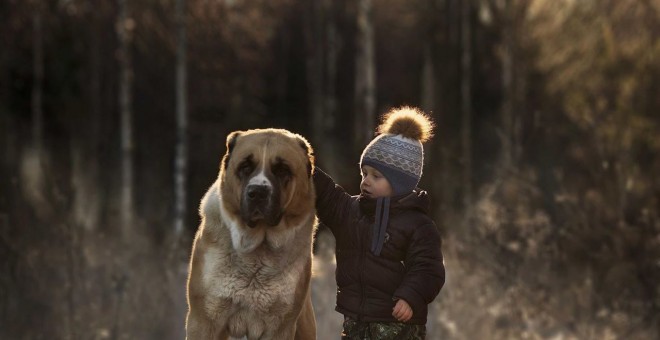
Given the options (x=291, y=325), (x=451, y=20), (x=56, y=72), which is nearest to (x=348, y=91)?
(x=451, y=20)

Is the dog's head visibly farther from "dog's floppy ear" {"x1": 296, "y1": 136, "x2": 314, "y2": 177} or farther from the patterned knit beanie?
the patterned knit beanie

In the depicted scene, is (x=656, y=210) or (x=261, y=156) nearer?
(x=261, y=156)

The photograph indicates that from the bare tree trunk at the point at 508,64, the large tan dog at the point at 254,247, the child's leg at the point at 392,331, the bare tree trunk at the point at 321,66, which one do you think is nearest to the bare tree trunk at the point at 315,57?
the bare tree trunk at the point at 321,66

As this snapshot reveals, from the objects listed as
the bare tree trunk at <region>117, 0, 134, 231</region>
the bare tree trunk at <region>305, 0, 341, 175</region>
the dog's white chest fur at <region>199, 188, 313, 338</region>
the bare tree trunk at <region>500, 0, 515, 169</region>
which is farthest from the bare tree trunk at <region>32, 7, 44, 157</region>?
the dog's white chest fur at <region>199, 188, 313, 338</region>

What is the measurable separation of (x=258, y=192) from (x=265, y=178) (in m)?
0.09

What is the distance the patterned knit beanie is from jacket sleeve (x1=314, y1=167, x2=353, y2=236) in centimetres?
24

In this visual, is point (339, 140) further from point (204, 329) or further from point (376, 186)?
point (204, 329)

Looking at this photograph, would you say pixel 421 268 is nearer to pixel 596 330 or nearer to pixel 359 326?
pixel 359 326

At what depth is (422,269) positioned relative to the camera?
5375 mm

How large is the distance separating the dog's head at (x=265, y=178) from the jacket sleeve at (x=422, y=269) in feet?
2.02

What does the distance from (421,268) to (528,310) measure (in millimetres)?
3964

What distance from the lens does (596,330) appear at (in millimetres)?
8883

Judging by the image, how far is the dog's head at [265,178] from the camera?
5.31 metres

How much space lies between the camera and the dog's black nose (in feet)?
17.2
